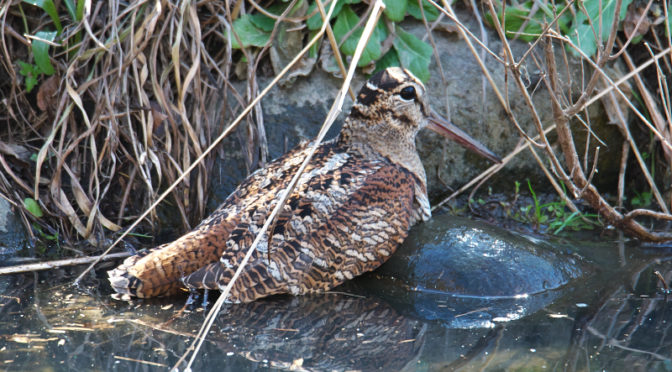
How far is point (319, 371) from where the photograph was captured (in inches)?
124

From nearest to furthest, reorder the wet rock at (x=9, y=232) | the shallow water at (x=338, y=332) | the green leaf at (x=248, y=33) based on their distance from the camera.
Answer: the shallow water at (x=338, y=332) → the wet rock at (x=9, y=232) → the green leaf at (x=248, y=33)

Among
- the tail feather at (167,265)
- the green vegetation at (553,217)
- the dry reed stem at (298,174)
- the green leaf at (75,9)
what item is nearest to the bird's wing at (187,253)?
the tail feather at (167,265)

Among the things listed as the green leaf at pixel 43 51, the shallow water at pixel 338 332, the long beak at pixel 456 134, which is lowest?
the shallow water at pixel 338 332

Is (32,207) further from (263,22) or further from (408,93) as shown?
(408,93)

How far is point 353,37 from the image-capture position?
5066 mm

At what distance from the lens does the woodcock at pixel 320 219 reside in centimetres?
391

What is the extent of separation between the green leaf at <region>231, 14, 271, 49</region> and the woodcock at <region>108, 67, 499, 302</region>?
0.92m

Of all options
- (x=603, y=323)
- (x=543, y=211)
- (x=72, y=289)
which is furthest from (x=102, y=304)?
(x=543, y=211)

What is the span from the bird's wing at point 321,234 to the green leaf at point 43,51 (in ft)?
5.83

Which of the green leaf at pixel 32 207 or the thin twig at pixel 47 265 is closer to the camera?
the thin twig at pixel 47 265

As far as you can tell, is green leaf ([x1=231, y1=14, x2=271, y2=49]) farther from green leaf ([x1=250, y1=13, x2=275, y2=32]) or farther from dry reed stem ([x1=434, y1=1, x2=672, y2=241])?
dry reed stem ([x1=434, y1=1, x2=672, y2=241])

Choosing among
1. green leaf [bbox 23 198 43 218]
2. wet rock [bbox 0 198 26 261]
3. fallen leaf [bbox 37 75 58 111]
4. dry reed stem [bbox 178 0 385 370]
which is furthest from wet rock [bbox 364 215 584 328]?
fallen leaf [bbox 37 75 58 111]

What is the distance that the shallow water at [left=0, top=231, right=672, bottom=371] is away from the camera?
3254 millimetres

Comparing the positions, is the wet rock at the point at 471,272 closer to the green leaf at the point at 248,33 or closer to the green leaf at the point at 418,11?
the green leaf at the point at 418,11
